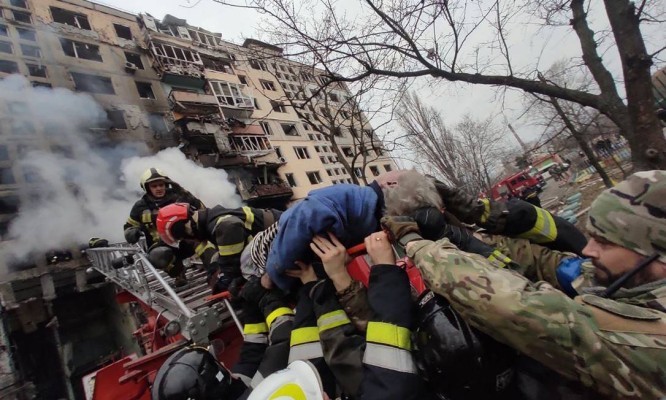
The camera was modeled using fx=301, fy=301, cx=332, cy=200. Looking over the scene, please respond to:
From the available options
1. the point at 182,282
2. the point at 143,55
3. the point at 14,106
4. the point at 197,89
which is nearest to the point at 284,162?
the point at 197,89

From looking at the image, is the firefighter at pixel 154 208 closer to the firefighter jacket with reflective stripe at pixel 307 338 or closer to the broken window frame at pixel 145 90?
the firefighter jacket with reflective stripe at pixel 307 338

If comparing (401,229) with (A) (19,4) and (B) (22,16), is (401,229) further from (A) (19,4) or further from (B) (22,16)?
(A) (19,4)

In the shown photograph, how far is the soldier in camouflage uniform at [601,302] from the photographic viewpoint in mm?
907

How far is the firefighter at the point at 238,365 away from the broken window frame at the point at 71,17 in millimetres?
25271

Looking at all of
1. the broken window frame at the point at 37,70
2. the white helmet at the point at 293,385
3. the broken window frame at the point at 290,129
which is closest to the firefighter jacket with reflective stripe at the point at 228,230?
the white helmet at the point at 293,385

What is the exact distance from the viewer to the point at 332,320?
1.53m

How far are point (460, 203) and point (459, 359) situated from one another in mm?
1504

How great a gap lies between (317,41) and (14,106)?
17289 mm

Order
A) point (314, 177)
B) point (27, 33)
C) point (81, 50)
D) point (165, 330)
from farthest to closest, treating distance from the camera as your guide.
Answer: point (314, 177), point (81, 50), point (27, 33), point (165, 330)

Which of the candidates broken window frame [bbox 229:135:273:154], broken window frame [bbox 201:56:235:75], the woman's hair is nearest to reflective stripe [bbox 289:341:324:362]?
the woman's hair

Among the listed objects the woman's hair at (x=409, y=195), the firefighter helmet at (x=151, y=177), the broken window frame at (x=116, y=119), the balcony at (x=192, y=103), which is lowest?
the woman's hair at (x=409, y=195)

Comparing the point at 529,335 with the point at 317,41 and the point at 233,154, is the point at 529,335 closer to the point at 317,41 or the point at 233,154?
the point at 317,41

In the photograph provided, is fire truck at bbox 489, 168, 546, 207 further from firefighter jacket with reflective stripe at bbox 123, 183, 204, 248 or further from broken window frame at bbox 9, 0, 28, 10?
broken window frame at bbox 9, 0, 28, 10

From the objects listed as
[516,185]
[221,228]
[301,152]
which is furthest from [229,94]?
[516,185]
